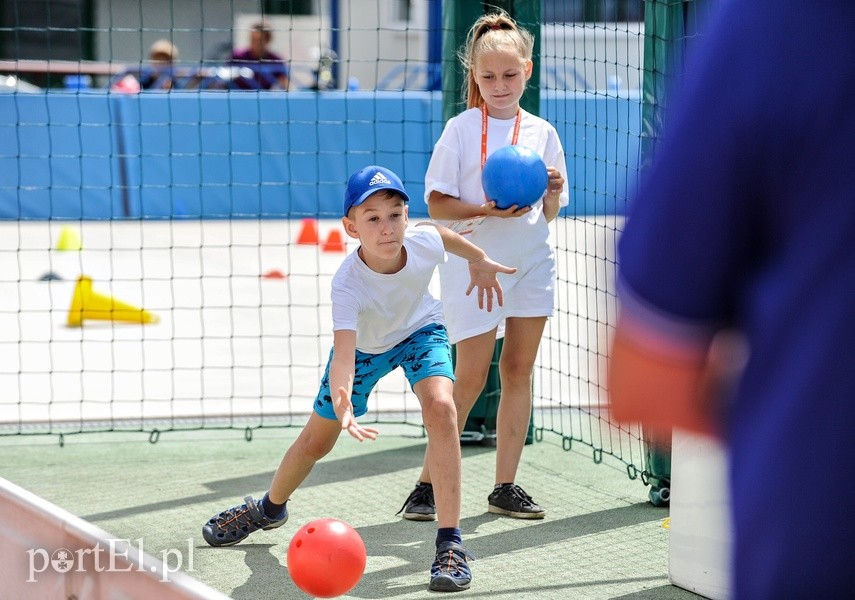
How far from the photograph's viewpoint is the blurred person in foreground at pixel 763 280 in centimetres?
115

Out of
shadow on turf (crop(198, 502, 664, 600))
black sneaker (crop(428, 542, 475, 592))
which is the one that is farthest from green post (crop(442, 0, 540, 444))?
black sneaker (crop(428, 542, 475, 592))

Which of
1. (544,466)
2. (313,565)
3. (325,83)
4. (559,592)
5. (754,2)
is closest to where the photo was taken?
(754,2)

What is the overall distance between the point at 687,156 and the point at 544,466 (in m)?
4.36

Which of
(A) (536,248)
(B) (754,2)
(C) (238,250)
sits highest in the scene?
(B) (754,2)

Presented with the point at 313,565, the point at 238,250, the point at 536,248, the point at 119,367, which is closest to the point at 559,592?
the point at 313,565

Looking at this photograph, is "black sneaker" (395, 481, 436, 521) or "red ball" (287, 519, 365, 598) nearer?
"red ball" (287, 519, 365, 598)

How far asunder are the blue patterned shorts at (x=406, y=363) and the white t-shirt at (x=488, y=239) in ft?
1.41

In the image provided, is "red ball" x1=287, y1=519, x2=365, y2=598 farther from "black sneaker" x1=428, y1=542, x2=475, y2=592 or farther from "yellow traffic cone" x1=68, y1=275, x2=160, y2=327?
"yellow traffic cone" x1=68, y1=275, x2=160, y2=327

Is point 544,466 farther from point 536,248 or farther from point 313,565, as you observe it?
point 313,565

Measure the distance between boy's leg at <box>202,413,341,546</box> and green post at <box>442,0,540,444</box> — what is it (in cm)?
160

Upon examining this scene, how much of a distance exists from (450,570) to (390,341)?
2.60 feet

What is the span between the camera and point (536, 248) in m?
4.67

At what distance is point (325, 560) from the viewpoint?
3494 millimetres

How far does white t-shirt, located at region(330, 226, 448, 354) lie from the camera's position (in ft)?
13.1
